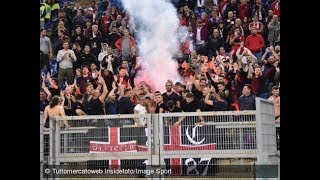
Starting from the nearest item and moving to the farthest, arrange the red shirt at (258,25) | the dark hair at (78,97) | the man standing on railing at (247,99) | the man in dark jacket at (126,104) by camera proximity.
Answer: the man standing on railing at (247,99), the red shirt at (258,25), the man in dark jacket at (126,104), the dark hair at (78,97)

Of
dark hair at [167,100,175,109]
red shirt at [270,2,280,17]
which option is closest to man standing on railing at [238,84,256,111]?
dark hair at [167,100,175,109]

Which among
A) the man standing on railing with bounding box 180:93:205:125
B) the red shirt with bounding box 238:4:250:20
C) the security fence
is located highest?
the red shirt with bounding box 238:4:250:20

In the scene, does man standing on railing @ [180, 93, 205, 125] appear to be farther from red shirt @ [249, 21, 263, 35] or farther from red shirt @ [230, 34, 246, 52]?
red shirt @ [249, 21, 263, 35]

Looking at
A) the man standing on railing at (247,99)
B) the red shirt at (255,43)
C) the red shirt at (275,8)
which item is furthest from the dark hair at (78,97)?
the red shirt at (275,8)

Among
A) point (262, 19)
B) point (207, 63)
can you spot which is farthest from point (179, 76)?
point (262, 19)

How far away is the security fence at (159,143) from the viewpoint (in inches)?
455

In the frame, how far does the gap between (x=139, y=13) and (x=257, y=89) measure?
5.93 feet

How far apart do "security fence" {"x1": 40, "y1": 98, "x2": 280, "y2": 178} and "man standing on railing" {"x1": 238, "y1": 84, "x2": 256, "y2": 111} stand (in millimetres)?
136

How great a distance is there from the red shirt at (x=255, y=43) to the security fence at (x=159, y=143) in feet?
2.69

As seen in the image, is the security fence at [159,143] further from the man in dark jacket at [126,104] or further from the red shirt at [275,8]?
the red shirt at [275,8]

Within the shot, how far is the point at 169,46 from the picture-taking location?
12055mm

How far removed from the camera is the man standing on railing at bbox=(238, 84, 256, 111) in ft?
38.5

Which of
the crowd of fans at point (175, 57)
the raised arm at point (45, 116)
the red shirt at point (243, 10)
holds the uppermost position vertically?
the red shirt at point (243, 10)
